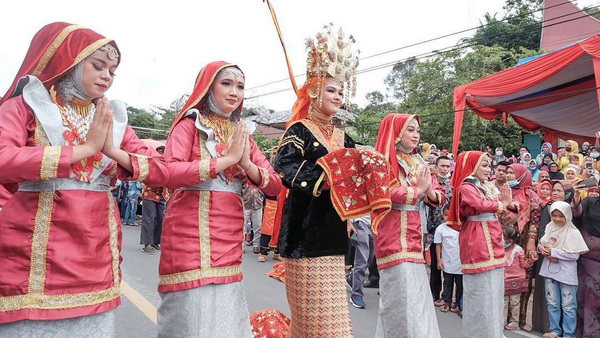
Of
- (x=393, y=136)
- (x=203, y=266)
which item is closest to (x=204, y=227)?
(x=203, y=266)

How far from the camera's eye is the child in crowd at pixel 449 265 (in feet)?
20.2

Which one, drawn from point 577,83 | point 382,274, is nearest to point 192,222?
point 382,274

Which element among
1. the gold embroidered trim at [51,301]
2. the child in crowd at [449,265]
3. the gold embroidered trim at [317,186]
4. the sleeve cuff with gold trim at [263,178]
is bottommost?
the child in crowd at [449,265]

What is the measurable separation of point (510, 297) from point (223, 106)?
4.51 metres

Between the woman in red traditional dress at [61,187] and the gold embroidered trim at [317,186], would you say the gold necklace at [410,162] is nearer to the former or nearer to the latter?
the gold embroidered trim at [317,186]

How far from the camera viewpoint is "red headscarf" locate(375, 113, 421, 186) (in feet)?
12.9

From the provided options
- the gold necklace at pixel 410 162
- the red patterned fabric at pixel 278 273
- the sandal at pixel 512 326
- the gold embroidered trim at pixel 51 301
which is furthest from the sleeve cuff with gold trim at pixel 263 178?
the red patterned fabric at pixel 278 273

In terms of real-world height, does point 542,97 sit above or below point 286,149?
below

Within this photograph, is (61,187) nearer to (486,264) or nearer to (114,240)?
(114,240)

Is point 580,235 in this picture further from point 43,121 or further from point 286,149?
point 43,121

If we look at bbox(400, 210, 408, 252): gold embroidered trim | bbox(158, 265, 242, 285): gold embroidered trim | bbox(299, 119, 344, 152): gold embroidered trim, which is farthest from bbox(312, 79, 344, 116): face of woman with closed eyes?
bbox(158, 265, 242, 285): gold embroidered trim

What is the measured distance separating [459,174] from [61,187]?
3.89 meters

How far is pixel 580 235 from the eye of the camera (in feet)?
16.5

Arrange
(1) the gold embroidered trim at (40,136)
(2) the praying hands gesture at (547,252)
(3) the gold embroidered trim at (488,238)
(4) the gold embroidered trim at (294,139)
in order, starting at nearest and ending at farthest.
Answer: (1) the gold embroidered trim at (40,136) < (4) the gold embroidered trim at (294,139) < (3) the gold embroidered trim at (488,238) < (2) the praying hands gesture at (547,252)
